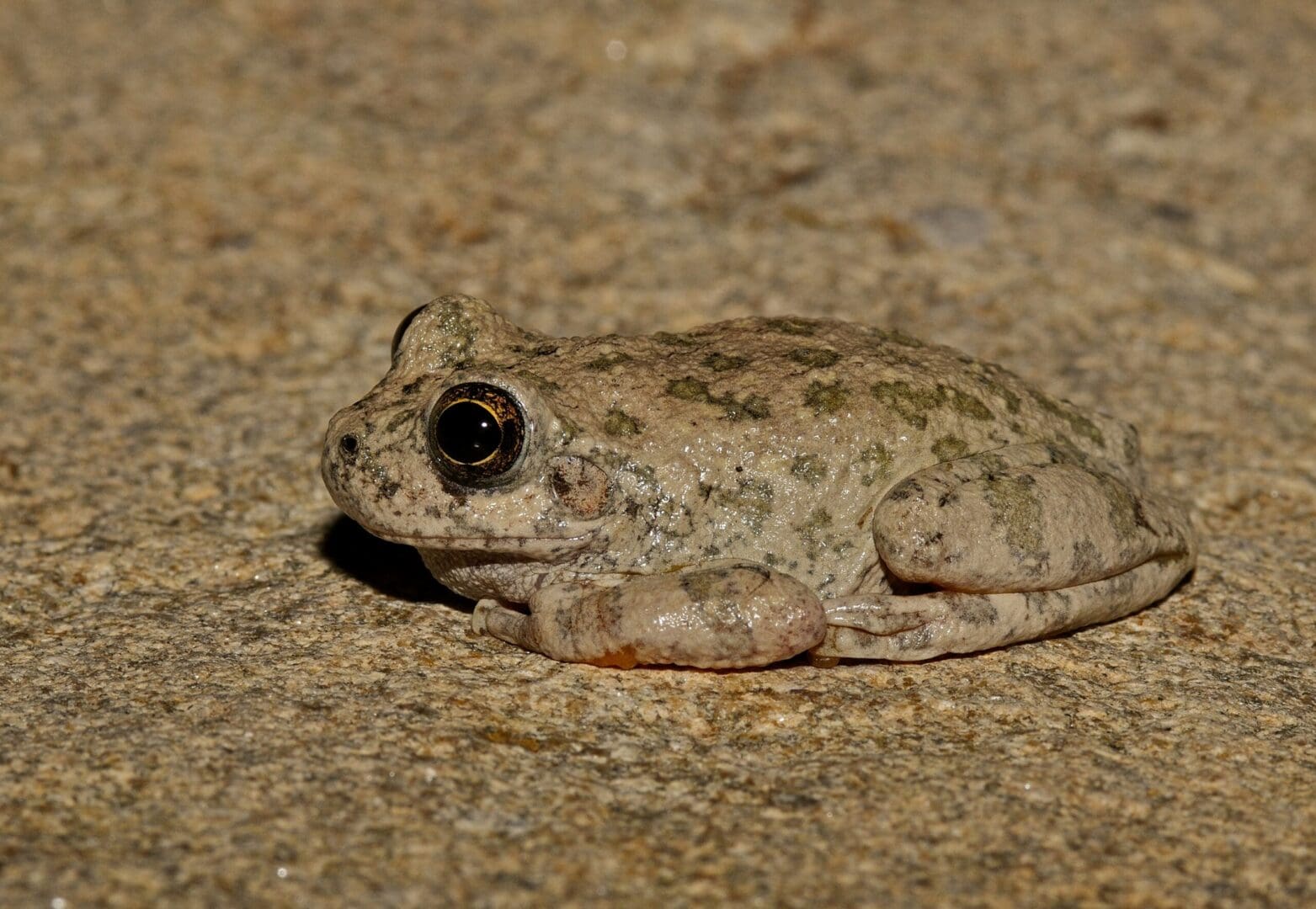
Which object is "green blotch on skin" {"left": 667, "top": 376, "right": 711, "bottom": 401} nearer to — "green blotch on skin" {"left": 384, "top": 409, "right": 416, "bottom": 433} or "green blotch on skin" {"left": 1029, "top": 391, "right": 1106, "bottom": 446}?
"green blotch on skin" {"left": 384, "top": 409, "right": 416, "bottom": 433}

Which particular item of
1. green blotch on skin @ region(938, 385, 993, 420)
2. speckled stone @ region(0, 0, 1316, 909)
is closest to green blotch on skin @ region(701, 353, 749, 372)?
green blotch on skin @ region(938, 385, 993, 420)

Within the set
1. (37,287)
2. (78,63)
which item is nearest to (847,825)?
(37,287)

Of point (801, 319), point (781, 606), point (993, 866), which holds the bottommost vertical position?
point (993, 866)

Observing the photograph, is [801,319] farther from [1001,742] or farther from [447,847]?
[447,847]

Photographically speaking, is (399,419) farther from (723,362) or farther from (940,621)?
(940,621)

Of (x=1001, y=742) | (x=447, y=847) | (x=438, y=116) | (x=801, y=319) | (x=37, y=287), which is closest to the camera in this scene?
(x=447, y=847)

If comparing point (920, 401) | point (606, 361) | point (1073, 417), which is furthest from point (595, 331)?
point (1073, 417)
